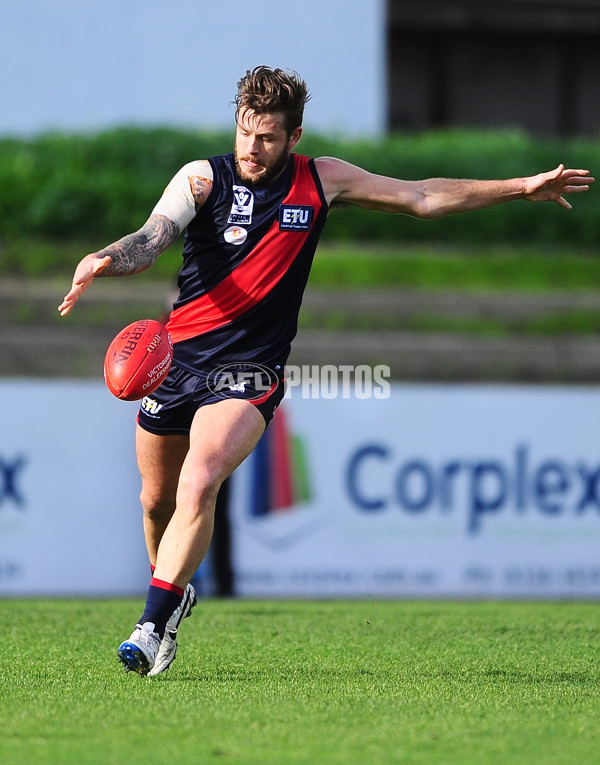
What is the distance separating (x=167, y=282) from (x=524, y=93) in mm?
12002

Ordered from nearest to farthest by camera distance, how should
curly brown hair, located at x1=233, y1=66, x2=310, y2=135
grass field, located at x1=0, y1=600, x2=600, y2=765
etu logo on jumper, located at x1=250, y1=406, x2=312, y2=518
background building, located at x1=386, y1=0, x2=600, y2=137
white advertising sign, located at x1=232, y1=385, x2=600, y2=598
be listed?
grass field, located at x1=0, y1=600, x2=600, y2=765
curly brown hair, located at x1=233, y1=66, x2=310, y2=135
white advertising sign, located at x1=232, y1=385, x2=600, y2=598
etu logo on jumper, located at x1=250, y1=406, x2=312, y2=518
background building, located at x1=386, y1=0, x2=600, y2=137

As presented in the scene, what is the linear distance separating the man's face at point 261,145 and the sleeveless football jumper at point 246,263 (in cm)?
7

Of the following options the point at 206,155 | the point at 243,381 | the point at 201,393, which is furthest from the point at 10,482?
the point at 206,155

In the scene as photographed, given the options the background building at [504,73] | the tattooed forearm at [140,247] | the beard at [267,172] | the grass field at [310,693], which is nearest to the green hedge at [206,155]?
the background building at [504,73]

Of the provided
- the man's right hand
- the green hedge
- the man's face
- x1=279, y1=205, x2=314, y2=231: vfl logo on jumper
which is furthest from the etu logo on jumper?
the green hedge

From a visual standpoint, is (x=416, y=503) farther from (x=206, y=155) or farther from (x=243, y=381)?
(x=206, y=155)

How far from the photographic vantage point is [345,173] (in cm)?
592

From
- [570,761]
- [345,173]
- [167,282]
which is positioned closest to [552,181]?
[345,173]

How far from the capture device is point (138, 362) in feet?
17.4

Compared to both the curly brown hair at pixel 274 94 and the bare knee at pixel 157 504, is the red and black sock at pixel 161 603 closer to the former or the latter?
the bare knee at pixel 157 504

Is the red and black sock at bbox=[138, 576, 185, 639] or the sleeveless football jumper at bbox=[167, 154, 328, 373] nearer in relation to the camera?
the red and black sock at bbox=[138, 576, 185, 639]

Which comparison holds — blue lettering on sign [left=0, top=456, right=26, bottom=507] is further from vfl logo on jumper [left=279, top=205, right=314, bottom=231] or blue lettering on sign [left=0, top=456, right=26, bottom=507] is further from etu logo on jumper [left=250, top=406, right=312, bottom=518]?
vfl logo on jumper [left=279, top=205, right=314, bottom=231]

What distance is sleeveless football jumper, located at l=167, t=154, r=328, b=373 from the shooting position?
5.74 meters

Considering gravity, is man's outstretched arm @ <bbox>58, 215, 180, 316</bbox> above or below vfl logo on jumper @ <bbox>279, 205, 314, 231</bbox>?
below
